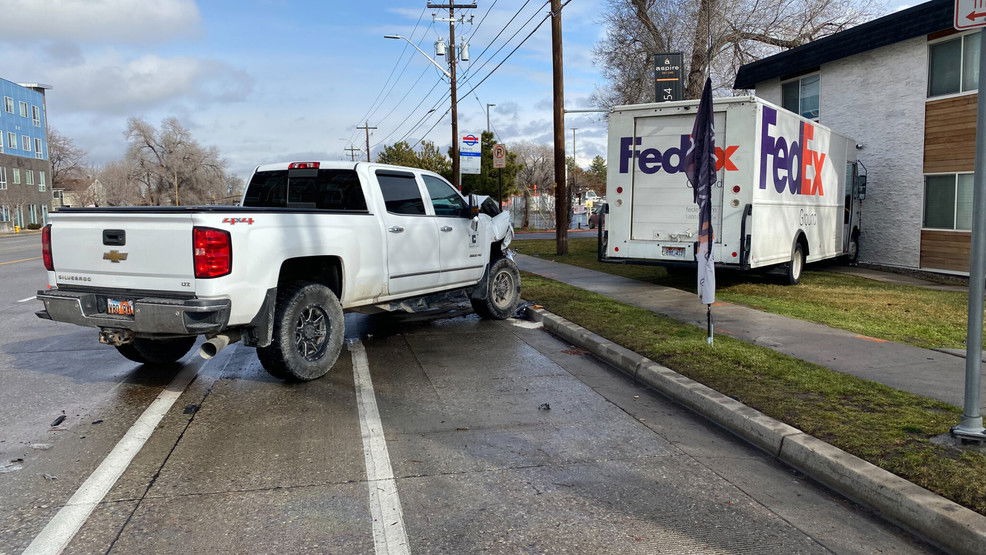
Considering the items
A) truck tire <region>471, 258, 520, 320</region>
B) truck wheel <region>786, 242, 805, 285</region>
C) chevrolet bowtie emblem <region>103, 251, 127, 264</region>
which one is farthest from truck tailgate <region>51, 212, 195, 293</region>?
truck wheel <region>786, 242, 805, 285</region>

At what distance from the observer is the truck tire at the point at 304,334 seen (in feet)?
19.8

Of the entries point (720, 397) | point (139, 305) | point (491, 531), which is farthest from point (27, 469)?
point (720, 397)

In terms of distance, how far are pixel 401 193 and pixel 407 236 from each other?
1.77ft

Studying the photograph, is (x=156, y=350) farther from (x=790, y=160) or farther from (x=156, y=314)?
(x=790, y=160)

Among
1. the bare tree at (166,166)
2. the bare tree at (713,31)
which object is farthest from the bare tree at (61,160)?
the bare tree at (713,31)

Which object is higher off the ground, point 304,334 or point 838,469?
point 304,334

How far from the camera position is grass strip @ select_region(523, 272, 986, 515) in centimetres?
406

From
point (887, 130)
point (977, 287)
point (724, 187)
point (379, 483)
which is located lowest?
point (379, 483)

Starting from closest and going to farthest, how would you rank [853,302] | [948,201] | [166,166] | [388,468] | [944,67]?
[388,468] < [853,302] < [944,67] < [948,201] < [166,166]

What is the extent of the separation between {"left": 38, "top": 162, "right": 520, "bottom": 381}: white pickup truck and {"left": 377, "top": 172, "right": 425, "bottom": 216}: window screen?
0.6 inches

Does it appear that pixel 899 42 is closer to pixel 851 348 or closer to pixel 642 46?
pixel 851 348

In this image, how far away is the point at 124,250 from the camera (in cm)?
562

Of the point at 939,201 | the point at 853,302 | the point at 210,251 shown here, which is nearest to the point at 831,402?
the point at 210,251

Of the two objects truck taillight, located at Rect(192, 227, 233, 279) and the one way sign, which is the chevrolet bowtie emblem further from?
the one way sign
